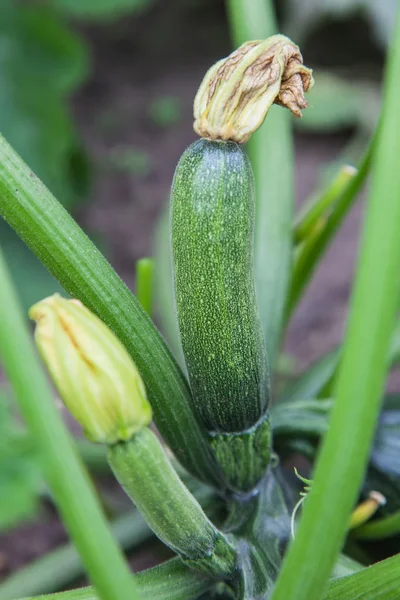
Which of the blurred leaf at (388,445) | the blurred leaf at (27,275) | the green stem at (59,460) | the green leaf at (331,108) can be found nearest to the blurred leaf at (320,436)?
the blurred leaf at (388,445)

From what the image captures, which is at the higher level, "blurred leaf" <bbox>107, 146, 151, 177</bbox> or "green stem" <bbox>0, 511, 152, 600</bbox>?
"blurred leaf" <bbox>107, 146, 151, 177</bbox>

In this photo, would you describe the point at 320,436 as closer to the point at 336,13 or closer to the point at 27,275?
the point at 27,275

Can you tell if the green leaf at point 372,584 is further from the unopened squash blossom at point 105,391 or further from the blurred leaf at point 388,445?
the blurred leaf at point 388,445

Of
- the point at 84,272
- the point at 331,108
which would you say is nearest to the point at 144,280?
the point at 84,272

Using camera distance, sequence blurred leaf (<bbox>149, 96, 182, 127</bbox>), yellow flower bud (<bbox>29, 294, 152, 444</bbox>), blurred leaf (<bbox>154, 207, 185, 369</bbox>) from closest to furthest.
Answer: yellow flower bud (<bbox>29, 294, 152, 444</bbox>) → blurred leaf (<bbox>154, 207, 185, 369</bbox>) → blurred leaf (<bbox>149, 96, 182, 127</bbox>)

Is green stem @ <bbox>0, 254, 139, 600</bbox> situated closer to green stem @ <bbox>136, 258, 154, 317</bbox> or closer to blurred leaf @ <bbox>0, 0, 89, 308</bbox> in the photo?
green stem @ <bbox>136, 258, 154, 317</bbox>

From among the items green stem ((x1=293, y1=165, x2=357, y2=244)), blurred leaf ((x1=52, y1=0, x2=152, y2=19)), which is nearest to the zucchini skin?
green stem ((x1=293, y1=165, x2=357, y2=244))

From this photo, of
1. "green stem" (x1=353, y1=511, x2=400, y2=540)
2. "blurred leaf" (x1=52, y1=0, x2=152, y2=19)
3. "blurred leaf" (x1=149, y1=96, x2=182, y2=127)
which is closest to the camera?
"green stem" (x1=353, y1=511, x2=400, y2=540)

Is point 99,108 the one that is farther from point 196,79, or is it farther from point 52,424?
point 52,424
